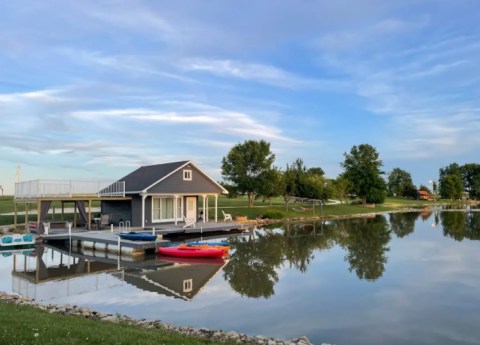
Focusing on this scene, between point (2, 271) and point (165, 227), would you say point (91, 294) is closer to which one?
point (2, 271)

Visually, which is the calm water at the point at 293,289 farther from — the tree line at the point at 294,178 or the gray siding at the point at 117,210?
the tree line at the point at 294,178

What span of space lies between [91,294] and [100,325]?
6161mm

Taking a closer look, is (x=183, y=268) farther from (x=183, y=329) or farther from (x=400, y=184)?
(x=400, y=184)

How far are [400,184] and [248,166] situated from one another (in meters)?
88.9

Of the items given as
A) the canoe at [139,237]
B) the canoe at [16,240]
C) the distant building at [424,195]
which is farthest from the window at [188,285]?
the distant building at [424,195]

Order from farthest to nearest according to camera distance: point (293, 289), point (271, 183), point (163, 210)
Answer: point (271, 183) < point (163, 210) < point (293, 289)

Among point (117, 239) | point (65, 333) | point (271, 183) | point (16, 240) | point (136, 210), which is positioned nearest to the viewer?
point (65, 333)

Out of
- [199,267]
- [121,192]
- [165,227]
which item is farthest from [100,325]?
[121,192]

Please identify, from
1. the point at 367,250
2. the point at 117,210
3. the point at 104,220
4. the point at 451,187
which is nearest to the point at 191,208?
the point at 117,210

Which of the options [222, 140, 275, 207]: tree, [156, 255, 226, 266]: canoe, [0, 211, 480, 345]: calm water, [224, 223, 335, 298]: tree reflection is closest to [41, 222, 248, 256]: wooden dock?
[0, 211, 480, 345]: calm water

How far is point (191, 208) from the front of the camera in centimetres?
3694

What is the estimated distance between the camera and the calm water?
11531 mm

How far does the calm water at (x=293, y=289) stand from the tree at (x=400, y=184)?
105205 mm

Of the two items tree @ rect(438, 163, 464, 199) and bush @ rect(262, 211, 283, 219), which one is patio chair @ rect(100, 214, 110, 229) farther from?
tree @ rect(438, 163, 464, 199)
